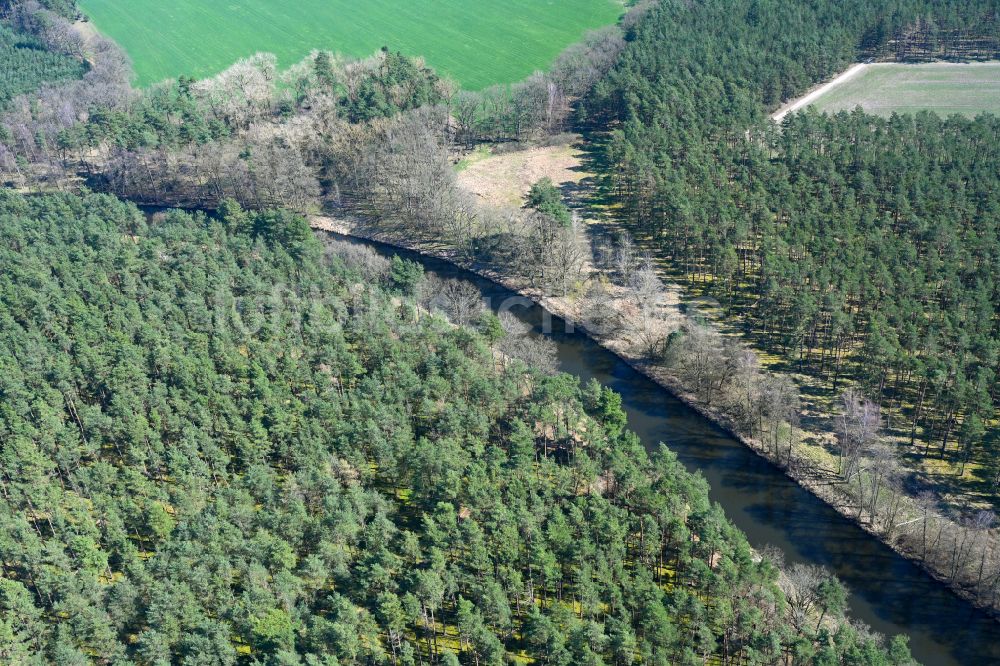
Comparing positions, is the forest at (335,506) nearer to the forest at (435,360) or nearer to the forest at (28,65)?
the forest at (435,360)

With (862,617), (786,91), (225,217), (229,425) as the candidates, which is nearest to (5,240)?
(225,217)

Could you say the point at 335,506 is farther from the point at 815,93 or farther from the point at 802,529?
the point at 815,93

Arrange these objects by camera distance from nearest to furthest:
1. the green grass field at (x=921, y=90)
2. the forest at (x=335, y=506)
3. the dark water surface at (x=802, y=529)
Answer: the forest at (x=335, y=506), the dark water surface at (x=802, y=529), the green grass field at (x=921, y=90)

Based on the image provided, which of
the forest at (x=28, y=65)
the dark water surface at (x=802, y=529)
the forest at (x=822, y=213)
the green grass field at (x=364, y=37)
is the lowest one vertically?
the dark water surface at (x=802, y=529)

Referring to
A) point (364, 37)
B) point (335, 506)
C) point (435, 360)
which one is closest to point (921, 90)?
point (364, 37)

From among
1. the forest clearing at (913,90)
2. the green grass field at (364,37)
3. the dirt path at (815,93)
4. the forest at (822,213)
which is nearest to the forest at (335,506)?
the forest at (822,213)

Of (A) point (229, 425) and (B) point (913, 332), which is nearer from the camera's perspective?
(A) point (229, 425)

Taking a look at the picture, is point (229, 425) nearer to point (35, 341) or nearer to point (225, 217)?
point (35, 341)
